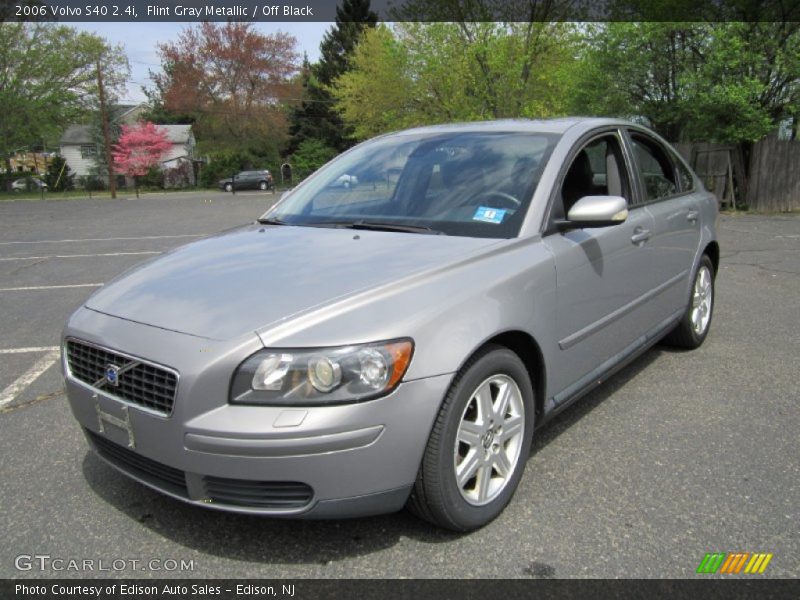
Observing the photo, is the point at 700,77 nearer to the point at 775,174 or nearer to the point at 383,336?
the point at 775,174

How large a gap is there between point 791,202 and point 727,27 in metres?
4.71

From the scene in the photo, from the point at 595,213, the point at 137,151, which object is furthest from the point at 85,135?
the point at 595,213

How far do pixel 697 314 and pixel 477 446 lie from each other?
118 inches

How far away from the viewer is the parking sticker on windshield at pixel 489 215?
118 inches

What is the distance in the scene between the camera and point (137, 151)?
56562 millimetres

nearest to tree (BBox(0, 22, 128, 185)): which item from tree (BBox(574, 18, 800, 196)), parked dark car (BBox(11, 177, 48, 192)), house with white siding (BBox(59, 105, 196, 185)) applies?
parked dark car (BBox(11, 177, 48, 192))

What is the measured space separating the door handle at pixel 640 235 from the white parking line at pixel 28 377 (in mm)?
3847

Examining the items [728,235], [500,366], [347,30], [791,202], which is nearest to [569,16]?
[791,202]

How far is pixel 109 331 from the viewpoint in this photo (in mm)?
2457

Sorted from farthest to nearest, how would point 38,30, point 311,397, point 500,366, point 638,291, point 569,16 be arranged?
point 38,30 → point 569,16 → point 638,291 → point 500,366 → point 311,397

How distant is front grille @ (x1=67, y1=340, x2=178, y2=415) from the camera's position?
220 cm

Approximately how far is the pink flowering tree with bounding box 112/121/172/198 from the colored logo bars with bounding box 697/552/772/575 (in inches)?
2352

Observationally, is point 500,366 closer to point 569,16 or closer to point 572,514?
point 572,514

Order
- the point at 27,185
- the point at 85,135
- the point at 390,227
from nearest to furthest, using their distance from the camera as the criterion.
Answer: the point at 390,227 < the point at 27,185 < the point at 85,135
